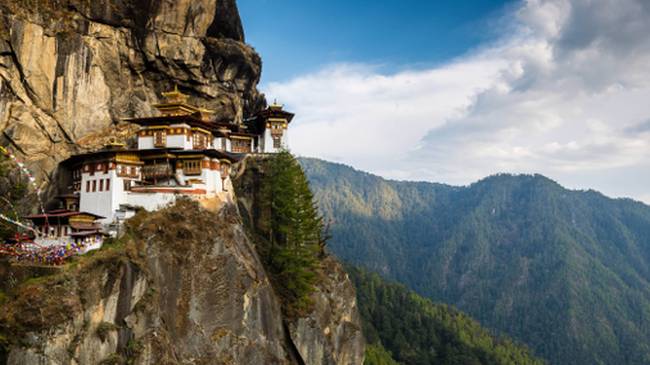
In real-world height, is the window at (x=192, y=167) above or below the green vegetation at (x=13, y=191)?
above

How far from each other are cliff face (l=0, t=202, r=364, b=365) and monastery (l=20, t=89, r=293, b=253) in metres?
3.23

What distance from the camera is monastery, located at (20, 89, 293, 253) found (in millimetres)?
43688

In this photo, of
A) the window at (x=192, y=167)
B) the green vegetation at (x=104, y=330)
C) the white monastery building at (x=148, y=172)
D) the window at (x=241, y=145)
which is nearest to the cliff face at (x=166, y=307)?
the green vegetation at (x=104, y=330)

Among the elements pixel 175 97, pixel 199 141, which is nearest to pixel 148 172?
pixel 199 141

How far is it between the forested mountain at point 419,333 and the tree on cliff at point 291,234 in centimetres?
7502

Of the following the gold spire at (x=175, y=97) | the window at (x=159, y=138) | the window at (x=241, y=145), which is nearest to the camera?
the window at (x=159, y=138)

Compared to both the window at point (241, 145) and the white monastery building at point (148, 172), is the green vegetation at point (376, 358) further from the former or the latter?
the white monastery building at point (148, 172)

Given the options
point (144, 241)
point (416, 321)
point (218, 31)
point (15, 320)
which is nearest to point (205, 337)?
Answer: point (144, 241)

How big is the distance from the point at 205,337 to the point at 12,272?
16567 mm

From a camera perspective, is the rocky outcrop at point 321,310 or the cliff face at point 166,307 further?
the rocky outcrop at point 321,310

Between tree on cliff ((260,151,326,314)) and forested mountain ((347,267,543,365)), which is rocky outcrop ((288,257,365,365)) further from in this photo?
forested mountain ((347,267,543,365))

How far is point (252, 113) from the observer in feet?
286

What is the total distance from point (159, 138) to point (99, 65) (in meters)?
12.7

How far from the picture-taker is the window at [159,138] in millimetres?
55875
